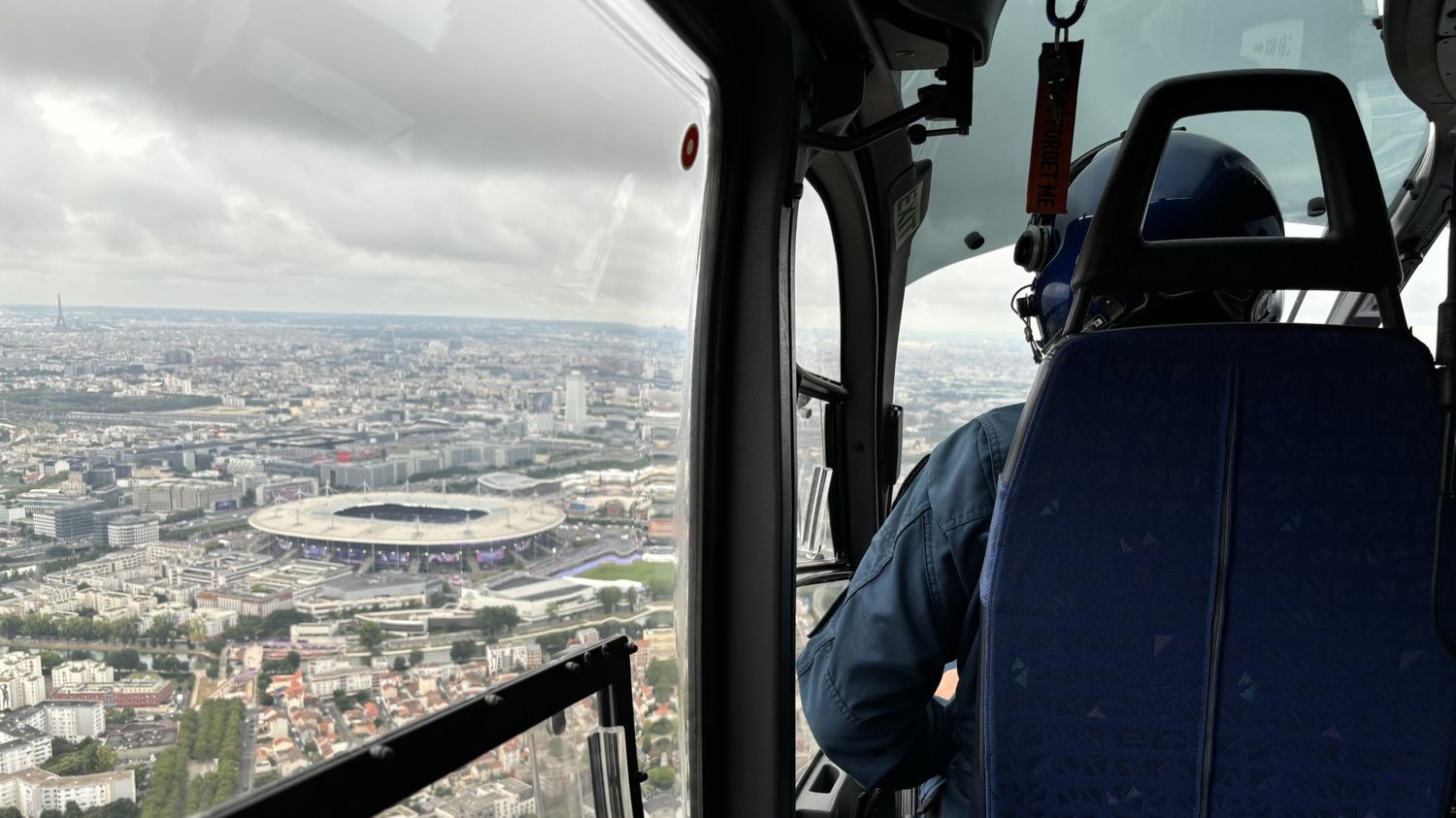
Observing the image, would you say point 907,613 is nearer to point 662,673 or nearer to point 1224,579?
point 1224,579

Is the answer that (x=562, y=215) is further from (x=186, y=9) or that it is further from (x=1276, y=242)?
(x=1276, y=242)

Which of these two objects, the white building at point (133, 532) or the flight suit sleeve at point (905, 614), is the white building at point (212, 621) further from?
the flight suit sleeve at point (905, 614)

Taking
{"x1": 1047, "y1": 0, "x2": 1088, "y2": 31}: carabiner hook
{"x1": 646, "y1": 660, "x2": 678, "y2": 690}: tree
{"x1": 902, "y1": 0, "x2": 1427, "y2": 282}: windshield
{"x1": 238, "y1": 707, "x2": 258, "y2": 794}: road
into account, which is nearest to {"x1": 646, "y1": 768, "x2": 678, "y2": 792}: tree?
{"x1": 646, "y1": 660, "x2": 678, "y2": 690}: tree

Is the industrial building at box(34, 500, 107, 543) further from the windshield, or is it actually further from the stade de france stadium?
the windshield

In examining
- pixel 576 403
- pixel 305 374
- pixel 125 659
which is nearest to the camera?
pixel 125 659

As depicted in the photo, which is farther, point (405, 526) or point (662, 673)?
point (662, 673)

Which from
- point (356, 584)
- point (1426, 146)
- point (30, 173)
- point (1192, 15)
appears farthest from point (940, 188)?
point (30, 173)

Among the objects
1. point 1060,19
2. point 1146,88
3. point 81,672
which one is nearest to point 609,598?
point 81,672
